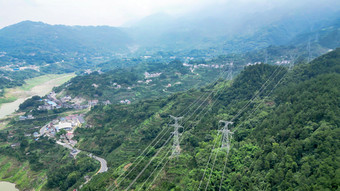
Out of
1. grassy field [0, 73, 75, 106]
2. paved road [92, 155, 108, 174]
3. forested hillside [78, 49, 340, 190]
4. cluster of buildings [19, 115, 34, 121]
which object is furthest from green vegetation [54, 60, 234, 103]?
paved road [92, 155, 108, 174]

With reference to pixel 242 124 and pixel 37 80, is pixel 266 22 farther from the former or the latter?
pixel 242 124

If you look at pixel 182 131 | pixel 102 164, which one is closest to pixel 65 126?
pixel 102 164

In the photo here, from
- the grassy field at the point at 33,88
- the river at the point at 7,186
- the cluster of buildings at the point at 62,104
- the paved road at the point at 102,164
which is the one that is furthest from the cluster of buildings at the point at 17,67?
the paved road at the point at 102,164

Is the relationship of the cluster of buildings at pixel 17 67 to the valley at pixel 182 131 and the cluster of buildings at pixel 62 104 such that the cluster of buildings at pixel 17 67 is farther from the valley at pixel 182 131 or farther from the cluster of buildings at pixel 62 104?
the cluster of buildings at pixel 62 104

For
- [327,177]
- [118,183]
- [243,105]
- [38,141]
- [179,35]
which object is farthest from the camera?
[179,35]

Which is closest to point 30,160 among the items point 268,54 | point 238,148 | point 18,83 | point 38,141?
point 38,141

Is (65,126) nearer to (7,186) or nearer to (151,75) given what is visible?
(7,186)

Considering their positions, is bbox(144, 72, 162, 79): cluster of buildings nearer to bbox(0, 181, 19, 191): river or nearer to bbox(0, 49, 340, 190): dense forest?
bbox(0, 49, 340, 190): dense forest
